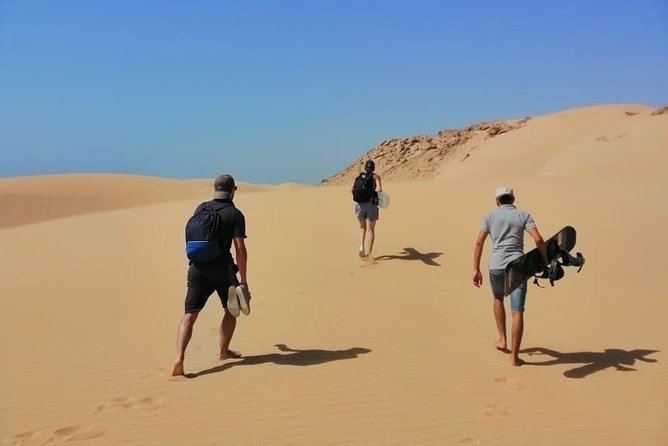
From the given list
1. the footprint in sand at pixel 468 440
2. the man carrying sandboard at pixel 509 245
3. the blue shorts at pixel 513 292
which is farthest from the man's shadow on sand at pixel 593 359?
the footprint in sand at pixel 468 440

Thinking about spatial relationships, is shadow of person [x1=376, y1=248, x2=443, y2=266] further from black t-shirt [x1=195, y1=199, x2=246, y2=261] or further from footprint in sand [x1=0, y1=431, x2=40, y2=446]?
footprint in sand [x1=0, y1=431, x2=40, y2=446]

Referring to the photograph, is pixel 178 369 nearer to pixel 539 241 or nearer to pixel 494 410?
pixel 494 410

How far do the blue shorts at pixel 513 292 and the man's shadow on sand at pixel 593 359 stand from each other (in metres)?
0.66

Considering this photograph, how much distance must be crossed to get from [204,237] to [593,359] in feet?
13.7

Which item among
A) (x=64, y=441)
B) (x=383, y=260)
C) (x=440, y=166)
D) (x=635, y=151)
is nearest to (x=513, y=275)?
(x=64, y=441)

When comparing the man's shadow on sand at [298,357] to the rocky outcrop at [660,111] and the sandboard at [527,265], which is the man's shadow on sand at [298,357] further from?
the rocky outcrop at [660,111]

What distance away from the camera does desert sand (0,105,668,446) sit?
13.7 feet

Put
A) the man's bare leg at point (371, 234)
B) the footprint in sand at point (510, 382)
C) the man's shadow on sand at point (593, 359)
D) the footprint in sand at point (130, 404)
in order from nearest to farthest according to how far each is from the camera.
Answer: the footprint in sand at point (130, 404) < the footprint in sand at point (510, 382) < the man's shadow on sand at point (593, 359) < the man's bare leg at point (371, 234)

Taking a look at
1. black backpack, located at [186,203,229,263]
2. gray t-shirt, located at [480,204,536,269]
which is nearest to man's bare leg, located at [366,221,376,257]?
gray t-shirt, located at [480,204,536,269]

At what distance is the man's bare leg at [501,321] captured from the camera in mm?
5652

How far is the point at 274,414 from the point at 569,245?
3.37 metres

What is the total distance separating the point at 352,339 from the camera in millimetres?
6219

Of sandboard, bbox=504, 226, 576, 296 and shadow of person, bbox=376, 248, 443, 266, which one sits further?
shadow of person, bbox=376, 248, 443, 266

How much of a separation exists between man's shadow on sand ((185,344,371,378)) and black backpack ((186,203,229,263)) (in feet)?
3.78
